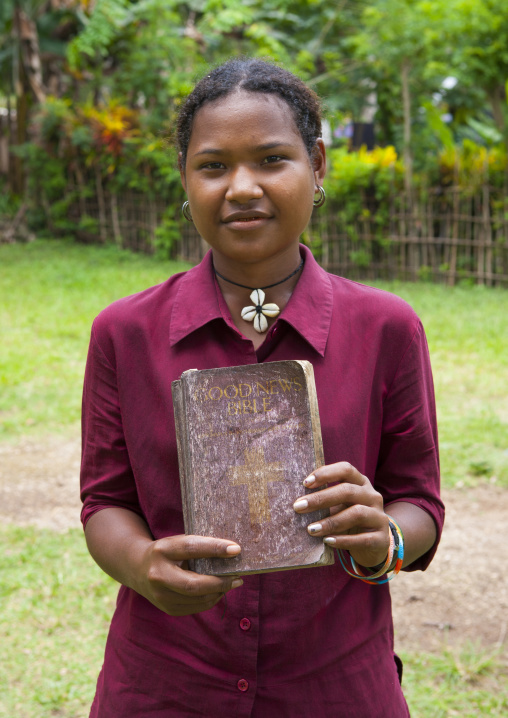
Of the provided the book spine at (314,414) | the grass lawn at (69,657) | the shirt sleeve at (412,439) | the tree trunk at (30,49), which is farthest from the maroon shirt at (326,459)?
the tree trunk at (30,49)

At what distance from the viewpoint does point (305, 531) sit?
45.7 inches

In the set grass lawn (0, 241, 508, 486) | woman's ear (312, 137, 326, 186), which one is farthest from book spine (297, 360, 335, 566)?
grass lawn (0, 241, 508, 486)

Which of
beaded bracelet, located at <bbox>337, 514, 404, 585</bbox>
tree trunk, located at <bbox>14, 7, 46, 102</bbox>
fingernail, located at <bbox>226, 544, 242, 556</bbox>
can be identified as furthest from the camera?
tree trunk, located at <bbox>14, 7, 46, 102</bbox>

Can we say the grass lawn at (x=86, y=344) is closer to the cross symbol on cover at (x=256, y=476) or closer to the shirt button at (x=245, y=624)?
the shirt button at (x=245, y=624)

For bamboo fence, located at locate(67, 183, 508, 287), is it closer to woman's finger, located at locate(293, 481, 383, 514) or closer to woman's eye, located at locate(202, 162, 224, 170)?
woman's eye, located at locate(202, 162, 224, 170)

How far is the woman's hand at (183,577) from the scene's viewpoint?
1.10 m

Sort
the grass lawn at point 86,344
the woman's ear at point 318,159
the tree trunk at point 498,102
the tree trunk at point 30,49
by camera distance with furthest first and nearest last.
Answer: the tree trunk at point 30,49
the tree trunk at point 498,102
the grass lawn at point 86,344
the woman's ear at point 318,159

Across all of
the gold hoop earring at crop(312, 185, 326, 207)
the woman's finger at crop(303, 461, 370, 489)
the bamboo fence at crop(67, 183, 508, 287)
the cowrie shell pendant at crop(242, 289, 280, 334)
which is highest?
the gold hoop earring at crop(312, 185, 326, 207)

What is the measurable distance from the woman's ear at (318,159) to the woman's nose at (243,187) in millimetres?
216

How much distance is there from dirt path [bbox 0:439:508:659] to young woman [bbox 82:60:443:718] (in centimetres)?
189

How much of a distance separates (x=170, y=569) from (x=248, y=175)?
68 cm

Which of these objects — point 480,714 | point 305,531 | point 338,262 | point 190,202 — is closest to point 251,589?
point 305,531

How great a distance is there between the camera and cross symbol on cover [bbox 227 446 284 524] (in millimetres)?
1175

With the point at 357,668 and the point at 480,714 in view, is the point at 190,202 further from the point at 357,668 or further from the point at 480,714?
the point at 480,714
